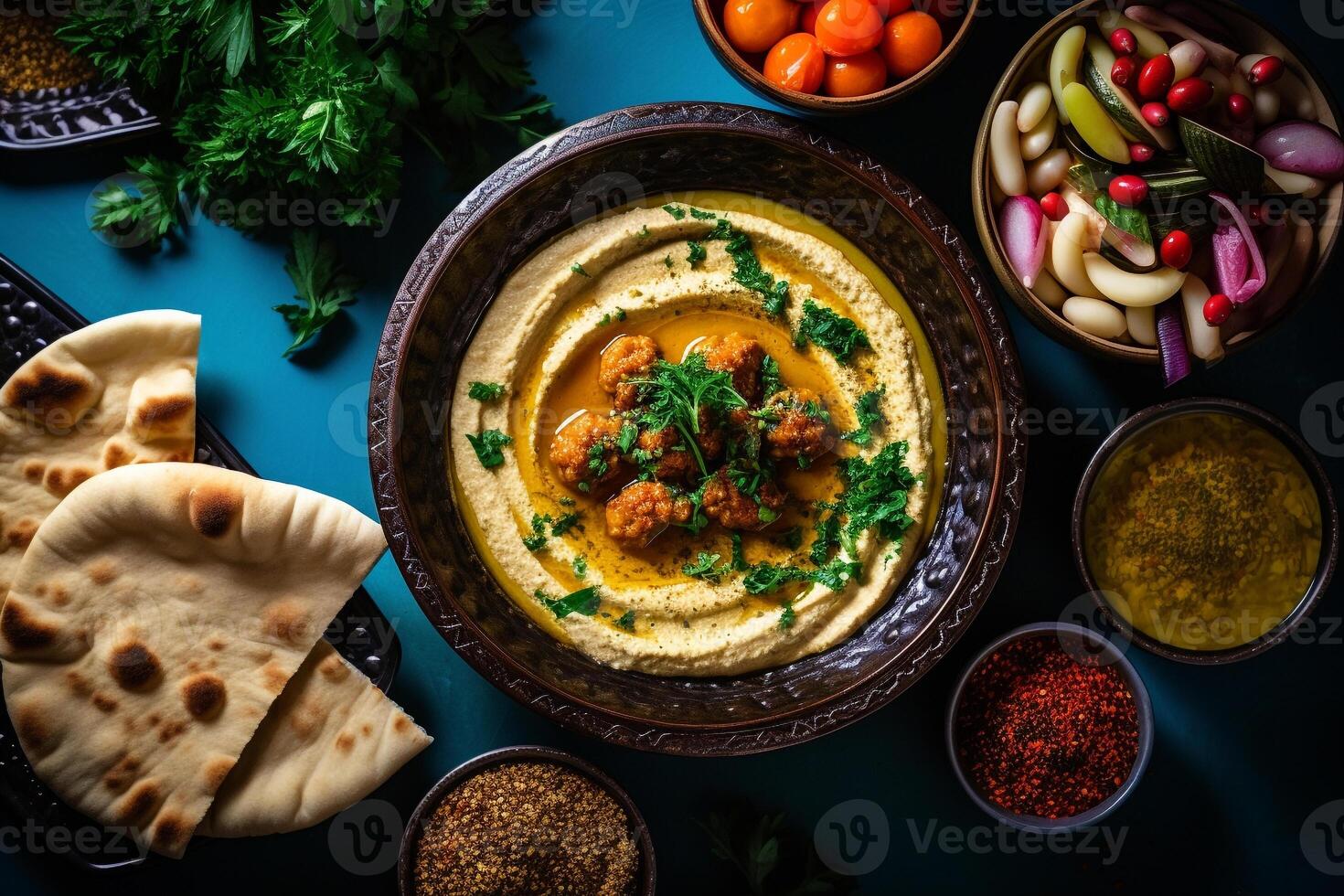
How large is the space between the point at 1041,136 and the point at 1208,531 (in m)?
1.82

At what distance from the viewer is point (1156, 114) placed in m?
3.57

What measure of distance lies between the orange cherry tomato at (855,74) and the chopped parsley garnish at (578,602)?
2.34m

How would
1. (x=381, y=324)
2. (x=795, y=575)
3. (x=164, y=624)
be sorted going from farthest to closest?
(x=381, y=324) → (x=795, y=575) → (x=164, y=624)

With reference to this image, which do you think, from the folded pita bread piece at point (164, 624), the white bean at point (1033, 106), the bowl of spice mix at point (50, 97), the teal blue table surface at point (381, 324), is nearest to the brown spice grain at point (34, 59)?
the bowl of spice mix at point (50, 97)

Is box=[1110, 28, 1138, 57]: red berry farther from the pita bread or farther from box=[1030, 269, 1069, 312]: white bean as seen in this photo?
the pita bread

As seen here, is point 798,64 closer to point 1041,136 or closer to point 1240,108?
point 1041,136

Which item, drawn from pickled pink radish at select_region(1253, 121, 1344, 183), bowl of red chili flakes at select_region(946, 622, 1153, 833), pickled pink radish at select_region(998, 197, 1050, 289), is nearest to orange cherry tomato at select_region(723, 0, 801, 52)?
pickled pink radish at select_region(998, 197, 1050, 289)

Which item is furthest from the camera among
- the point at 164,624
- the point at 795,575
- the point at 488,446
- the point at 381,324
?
the point at 381,324

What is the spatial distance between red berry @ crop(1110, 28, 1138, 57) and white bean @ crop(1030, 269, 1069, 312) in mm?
900

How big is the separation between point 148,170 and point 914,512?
364 cm

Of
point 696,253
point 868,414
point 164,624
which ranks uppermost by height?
point 696,253

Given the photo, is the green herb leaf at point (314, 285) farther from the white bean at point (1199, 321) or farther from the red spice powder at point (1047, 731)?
the white bean at point (1199, 321)

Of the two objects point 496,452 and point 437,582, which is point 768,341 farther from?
point 437,582

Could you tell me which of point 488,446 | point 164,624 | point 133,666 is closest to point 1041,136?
point 488,446
